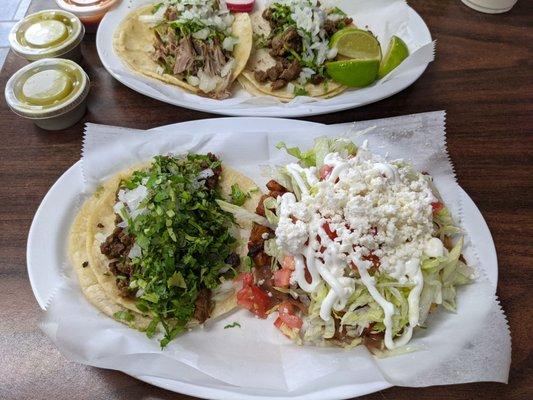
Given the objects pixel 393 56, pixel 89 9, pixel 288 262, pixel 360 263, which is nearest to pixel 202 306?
pixel 288 262

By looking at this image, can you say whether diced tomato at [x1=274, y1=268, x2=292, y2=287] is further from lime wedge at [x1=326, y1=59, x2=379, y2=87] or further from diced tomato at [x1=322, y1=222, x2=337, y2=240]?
Result: lime wedge at [x1=326, y1=59, x2=379, y2=87]

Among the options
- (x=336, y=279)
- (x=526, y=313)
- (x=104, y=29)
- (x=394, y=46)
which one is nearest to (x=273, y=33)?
(x=394, y=46)

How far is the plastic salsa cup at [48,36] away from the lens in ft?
8.78

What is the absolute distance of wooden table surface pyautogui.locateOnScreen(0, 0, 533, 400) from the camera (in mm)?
1722

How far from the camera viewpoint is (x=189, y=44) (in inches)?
113

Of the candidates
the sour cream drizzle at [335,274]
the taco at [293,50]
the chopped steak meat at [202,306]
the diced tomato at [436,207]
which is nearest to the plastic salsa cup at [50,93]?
the taco at [293,50]

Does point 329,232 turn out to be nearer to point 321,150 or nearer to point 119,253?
point 321,150

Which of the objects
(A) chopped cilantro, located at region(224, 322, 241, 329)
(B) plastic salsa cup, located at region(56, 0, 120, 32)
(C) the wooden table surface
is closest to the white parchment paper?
(A) chopped cilantro, located at region(224, 322, 241, 329)

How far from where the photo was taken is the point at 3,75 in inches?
110

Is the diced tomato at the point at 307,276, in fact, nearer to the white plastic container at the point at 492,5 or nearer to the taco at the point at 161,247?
the taco at the point at 161,247

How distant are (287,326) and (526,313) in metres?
0.95

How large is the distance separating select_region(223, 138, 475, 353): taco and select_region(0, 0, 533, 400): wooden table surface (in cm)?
26

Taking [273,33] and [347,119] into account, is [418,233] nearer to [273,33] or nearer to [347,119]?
[347,119]

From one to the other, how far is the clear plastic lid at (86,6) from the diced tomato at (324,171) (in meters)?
1.95
